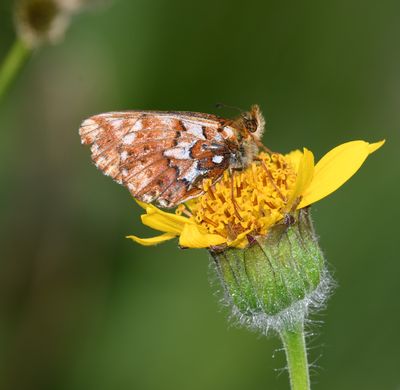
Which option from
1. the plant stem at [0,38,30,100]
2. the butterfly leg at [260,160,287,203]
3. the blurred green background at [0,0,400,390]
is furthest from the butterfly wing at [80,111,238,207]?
the blurred green background at [0,0,400,390]

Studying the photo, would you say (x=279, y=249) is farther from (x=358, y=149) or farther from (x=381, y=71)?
(x=381, y=71)

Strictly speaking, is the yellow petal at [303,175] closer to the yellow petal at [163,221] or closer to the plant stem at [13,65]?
the yellow petal at [163,221]

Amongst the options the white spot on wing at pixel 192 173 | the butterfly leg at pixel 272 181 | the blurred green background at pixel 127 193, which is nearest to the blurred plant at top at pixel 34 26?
the white spot on wing at pixel 192 173

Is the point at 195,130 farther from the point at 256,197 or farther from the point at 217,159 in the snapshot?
the point at 256,197

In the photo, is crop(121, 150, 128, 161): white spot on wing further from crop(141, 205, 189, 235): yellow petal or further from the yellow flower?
crop(141, 205, 189, 235): yellow petal

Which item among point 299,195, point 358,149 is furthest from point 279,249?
point 358,149

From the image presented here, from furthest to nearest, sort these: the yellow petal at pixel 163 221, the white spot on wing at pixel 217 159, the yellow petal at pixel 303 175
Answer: the white spot on wing at pixel 217 159 → the yellow petal at pixel 163 221 → the yellow petal at pixel 303 175
